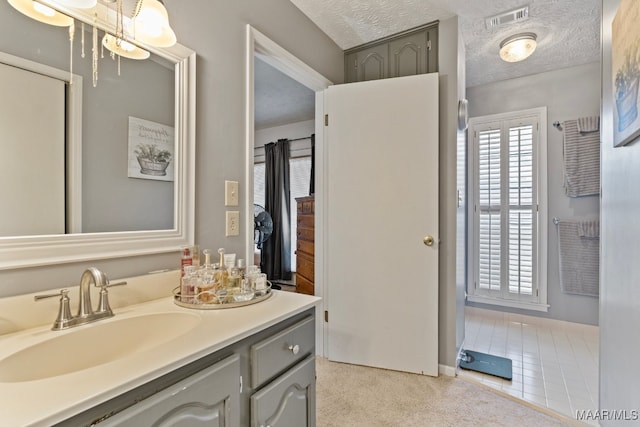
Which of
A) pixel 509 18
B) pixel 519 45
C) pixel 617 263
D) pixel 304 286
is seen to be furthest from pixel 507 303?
pixel 509 18

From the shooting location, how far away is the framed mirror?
3.11 ft

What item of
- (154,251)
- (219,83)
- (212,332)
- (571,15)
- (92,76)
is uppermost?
(571,15)

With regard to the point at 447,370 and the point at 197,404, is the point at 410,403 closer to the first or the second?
the point at 447,370

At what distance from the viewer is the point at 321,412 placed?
1753 millimetres

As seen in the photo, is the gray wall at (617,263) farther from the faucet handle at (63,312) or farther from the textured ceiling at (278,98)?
the textured ceiling at (278,98)

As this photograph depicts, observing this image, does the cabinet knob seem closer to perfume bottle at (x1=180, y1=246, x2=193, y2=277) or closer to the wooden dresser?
perfume bottle at (x1=180, y1=246, x2=193, y2=277)

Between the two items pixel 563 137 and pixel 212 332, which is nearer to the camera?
pixel 212 332

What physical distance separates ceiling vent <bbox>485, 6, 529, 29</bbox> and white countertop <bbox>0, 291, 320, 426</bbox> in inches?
90.4

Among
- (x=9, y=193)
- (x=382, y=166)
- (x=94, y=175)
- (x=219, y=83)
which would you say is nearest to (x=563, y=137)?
(x=382, y=166)

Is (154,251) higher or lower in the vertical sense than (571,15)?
lower

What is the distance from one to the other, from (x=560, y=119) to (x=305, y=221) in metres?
2.63

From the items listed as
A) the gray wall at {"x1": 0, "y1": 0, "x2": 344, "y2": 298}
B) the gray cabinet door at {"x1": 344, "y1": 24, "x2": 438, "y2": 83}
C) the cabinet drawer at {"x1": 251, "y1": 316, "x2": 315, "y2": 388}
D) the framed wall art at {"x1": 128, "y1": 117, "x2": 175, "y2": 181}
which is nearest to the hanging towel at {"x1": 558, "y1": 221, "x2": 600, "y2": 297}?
the gray cabinet door at {"x1": 344, "y1": 24, "x2": 438, "y2": 83}

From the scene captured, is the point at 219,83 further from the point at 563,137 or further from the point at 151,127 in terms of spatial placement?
the point at 563,137

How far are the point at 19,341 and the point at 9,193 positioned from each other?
0.42 meters
